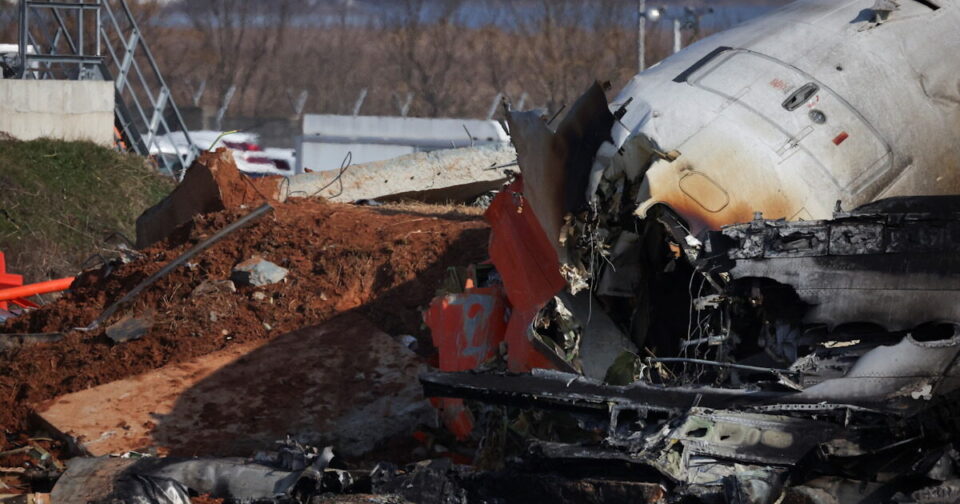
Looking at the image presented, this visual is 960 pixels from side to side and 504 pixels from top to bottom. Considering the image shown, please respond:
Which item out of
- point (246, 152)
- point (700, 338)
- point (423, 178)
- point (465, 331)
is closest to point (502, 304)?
point (465, 331)

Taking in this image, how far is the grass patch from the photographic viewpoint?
15.4m

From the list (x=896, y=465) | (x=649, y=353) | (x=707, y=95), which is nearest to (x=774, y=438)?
(x=896, y=465)

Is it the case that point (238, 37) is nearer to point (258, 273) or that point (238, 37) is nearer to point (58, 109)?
point (58, 109)

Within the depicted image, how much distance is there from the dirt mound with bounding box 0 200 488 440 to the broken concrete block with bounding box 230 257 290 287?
7 cm

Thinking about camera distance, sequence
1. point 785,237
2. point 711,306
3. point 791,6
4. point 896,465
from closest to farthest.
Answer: point 896,465 < point 785,237 < point 711,306 < point 791,6

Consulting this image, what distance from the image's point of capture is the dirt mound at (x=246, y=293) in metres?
9.17

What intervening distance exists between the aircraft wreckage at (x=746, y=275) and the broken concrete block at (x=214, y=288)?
2.19 meters

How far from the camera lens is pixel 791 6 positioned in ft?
28.3

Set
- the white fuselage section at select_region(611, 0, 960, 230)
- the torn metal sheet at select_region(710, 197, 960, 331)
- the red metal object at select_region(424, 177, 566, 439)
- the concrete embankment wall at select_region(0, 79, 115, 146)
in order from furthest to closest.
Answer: the concrete embankment wall at select_region(0, 79, 115, 146) → the red metal object at select_region(424, 177, 566, 439) → the white fuselage section at select_region(611, 0, 960, 230) → the torn metal sheet at select_region(710, 197, 960, 331)

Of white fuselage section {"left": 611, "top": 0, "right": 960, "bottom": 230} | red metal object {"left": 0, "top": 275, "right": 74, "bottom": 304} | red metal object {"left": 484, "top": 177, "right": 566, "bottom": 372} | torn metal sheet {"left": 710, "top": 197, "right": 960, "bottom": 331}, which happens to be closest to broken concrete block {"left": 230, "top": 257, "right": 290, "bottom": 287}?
red metal object {"left": 484, "top": 177, "right": 566, "bottom": 372}

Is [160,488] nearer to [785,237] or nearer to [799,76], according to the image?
[785,237]

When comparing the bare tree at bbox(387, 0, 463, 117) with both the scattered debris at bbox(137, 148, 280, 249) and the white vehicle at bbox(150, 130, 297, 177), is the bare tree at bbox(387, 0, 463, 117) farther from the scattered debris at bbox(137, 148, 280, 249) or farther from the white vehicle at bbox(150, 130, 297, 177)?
the scattered debris at bbox(137, 148, 280, 249)

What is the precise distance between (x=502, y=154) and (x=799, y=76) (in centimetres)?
633

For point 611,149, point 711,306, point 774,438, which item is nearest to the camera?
point 774,438
